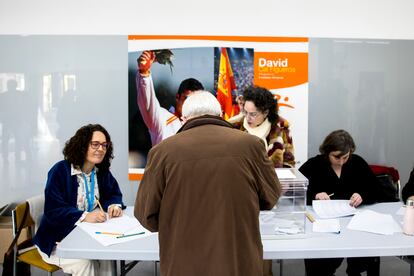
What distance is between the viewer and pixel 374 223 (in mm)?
2521

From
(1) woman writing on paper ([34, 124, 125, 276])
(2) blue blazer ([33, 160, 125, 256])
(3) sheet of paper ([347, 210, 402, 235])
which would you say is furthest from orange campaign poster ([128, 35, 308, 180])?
(3) sheet of paper ([347, 210, 402, 235])

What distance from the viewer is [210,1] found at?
13.5 feet

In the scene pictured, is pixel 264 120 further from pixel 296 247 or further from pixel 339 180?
pixel 296 247

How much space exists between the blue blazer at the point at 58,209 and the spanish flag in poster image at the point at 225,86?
5.84 ft

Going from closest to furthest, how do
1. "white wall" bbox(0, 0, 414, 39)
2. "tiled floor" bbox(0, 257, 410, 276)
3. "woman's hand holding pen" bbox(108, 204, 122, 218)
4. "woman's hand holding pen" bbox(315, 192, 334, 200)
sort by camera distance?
"woman's hand holding pen" bbox(108, 204, 122, 218) < "woman's hand holding pen" bbox(315, 192, 334, 200) < "tiled floor" bbox(0, 257, 410, 276) < "white wall" bbox(0, 0, 414, 39)

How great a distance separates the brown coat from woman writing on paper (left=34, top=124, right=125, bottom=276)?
93 centimetres

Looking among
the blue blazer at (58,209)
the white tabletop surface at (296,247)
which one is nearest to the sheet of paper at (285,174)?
the white tabletop surface at (296,247)

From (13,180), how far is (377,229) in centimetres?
330

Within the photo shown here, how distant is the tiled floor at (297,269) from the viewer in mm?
3791

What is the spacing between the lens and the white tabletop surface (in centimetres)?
207

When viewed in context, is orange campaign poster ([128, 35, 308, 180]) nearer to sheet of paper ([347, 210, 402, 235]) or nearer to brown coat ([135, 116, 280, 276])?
sheet of paper ([347, 210, 402, 235])

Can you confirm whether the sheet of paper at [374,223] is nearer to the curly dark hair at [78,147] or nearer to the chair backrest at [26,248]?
the curly dark hair at [78,147]

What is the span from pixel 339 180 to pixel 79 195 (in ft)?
6.04

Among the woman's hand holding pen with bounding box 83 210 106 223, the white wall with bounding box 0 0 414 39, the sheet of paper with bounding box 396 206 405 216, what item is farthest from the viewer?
the white wall with bounding box 0 0 414 39
